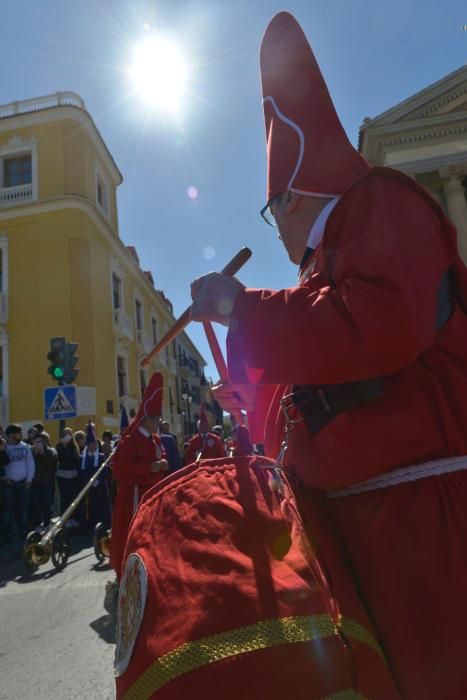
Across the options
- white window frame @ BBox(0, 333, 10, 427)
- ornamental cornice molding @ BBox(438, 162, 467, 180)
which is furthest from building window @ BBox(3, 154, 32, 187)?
ornamental cornice molding @ BBox(438, 162, 467, 180)

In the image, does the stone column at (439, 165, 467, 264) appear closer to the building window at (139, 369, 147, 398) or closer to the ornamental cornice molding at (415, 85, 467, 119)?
the ornamental cornice molding at (415, 85, 467, 119)

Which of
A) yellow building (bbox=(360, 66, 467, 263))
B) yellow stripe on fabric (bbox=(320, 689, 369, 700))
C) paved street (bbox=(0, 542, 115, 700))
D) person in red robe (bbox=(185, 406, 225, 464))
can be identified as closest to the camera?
yellow stripe on fabric (bbox=(320, 689, 369, 700))

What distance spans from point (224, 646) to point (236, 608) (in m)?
0.05

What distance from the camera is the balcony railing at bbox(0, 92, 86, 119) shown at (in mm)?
19609

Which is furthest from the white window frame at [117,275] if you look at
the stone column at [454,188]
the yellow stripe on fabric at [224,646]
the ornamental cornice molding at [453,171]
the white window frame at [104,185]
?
the yellow stripe on fabric at [224,646]

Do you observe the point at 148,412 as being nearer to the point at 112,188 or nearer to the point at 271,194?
the point at 271,194

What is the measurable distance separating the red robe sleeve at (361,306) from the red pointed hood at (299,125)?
0.58ft

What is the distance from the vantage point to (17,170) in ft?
64.7

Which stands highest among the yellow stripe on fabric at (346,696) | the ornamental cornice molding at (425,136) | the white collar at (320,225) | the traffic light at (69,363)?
the ornamental cornice molding at (425,136)

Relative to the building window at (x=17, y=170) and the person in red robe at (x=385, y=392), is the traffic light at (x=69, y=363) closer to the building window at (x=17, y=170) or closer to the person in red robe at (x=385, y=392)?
the person in red robe at (x=385, y=392)

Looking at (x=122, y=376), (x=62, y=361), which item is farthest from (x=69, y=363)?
(x=122, y=376)

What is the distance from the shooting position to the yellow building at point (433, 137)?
62.2 ft

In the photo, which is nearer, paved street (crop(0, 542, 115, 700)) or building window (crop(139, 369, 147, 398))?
paved street (crop(0, 542, 115, 700))

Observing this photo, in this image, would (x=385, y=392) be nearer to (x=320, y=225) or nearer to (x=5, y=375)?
(x=320, y=225)
